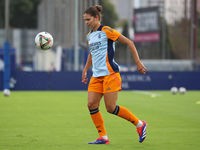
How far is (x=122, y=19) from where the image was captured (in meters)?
75.9

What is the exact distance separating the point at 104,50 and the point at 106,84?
0.54 meters

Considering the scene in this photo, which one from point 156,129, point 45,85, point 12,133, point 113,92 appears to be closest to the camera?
point 113,92

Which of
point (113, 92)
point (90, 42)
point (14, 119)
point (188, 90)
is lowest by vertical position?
point (188, 90)

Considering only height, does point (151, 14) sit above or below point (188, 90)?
above

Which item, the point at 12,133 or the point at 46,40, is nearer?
the point at 12,133

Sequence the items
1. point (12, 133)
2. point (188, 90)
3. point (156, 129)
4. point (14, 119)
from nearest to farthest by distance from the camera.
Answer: point (12, 133) → point (156, 129) → point (14, 119) → point (188, 90)

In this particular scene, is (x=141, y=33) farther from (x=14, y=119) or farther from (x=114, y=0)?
(x=114, y=0)

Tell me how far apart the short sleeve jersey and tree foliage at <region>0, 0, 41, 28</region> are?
195 ft

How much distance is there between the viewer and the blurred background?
1139 inches

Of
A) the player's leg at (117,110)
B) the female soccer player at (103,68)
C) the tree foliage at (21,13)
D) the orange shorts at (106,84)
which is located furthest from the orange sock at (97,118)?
the tree foliage at (21,13)

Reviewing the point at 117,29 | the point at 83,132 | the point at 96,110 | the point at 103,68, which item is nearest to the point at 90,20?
the point at 103,68

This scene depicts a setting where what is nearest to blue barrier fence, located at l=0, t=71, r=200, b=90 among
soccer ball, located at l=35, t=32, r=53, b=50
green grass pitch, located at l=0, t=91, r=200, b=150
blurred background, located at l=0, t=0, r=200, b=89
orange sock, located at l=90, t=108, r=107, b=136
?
blurred background, located at l=0, t=0, r=200, b=89

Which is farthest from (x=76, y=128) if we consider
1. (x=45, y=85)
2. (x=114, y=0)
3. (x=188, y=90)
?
(x=114, y=0)

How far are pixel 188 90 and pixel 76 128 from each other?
16981 millimetres
